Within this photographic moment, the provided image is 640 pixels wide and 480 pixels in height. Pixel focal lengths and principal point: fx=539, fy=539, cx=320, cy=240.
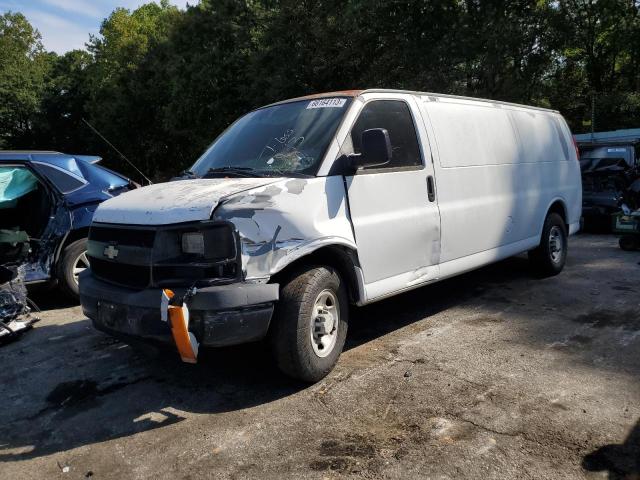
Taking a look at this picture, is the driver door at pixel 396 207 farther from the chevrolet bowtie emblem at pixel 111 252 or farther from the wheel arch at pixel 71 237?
the wheel arch at pixel 71 237

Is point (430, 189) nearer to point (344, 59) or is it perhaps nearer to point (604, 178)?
point (604, 178)

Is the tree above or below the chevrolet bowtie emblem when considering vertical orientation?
above

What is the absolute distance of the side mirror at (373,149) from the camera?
4.03 metres

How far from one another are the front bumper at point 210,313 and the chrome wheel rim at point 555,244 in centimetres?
473

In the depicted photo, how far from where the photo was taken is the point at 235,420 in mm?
3506

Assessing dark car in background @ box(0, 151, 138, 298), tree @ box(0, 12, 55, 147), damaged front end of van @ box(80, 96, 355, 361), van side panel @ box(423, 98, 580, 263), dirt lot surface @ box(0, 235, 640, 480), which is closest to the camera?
dirt lot surface @ box(0, 235, 640, 480)

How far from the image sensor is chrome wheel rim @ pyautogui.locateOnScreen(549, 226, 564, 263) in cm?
695

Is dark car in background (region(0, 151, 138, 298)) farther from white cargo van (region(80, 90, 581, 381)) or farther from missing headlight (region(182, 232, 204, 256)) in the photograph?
missing headlight (region(182, 232, 204, 256))

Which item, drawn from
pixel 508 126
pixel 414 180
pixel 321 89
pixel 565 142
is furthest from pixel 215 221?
pixel 321 89

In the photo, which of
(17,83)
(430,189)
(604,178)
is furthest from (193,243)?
(17,83)

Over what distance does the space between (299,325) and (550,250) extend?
4.54m

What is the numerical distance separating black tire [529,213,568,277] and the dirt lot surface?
131cm

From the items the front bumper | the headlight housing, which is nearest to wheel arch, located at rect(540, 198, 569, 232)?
the front bumper

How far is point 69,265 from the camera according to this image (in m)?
6.28
